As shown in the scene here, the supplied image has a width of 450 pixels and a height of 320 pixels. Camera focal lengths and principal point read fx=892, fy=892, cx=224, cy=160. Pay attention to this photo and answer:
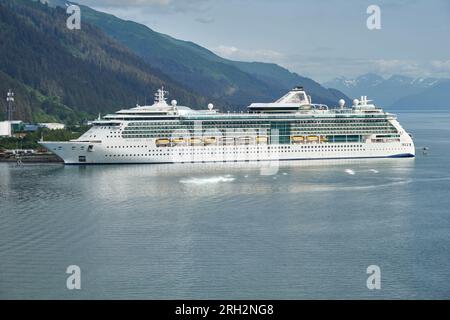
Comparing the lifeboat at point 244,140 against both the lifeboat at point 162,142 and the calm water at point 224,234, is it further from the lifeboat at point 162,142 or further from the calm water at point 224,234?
the calm water at point 224,234

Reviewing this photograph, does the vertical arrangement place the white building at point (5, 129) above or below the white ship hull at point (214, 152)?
above

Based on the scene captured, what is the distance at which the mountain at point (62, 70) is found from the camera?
8775 centimetres

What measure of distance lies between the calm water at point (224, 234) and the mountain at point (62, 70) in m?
46.1

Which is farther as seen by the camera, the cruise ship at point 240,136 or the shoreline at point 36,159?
the shoreline at point 36,159

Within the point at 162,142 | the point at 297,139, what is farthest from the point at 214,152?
the point at 297,139

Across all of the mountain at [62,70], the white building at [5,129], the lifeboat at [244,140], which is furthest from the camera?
the mountain at [62,70]

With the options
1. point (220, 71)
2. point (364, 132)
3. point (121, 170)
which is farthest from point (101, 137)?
point (220, 71)

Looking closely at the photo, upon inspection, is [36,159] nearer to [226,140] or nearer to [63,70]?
[226,140]

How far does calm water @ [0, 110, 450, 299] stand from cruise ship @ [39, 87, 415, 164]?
5.26 metres

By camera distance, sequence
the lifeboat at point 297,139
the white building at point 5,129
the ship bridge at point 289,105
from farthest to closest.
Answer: the white building at point 5,129 → the ship bridge at point 289,105 → the lifeboat at point 297,139

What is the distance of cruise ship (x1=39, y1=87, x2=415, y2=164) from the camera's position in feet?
150

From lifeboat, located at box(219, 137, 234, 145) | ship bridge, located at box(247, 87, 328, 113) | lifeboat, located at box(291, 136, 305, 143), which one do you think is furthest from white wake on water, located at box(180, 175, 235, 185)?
ship bridge, located at box(247, 87, 328, 113)

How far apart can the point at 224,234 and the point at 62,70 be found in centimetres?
8126

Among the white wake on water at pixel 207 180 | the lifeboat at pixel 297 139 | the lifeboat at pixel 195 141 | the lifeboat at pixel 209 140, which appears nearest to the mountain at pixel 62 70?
the lifeboat at pixel 195 141
